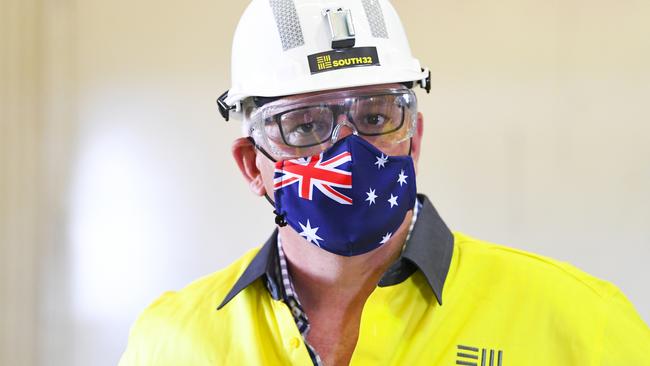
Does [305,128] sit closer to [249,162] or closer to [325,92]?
[325,92]

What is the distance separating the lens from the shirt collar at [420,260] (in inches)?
52.5

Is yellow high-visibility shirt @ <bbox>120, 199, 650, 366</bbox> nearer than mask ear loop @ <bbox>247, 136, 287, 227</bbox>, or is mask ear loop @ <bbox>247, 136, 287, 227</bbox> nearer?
yellow high-visibility shirt @ <bbox>120, 199, 650, 366</bbox>

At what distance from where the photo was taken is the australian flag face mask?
128 centimetres

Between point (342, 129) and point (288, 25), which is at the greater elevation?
point (288, 25)

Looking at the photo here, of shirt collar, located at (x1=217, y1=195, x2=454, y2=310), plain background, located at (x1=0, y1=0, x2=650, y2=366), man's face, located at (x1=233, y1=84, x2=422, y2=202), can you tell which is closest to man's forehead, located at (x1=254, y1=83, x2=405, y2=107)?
man's face, located at (x1=233, y1=84, x2=422, y2=202)

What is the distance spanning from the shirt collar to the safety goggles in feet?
0.70

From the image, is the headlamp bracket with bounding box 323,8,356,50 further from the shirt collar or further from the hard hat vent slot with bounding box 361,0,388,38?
the shirt collar

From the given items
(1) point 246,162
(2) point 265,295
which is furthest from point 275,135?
(2) point 265,295

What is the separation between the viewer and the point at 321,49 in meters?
1.42
